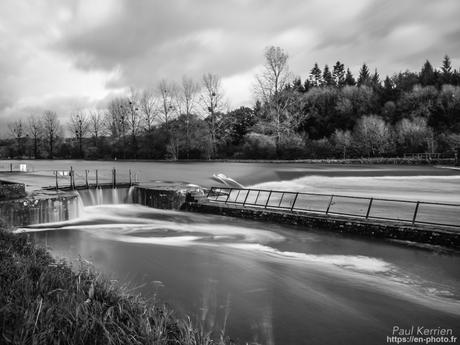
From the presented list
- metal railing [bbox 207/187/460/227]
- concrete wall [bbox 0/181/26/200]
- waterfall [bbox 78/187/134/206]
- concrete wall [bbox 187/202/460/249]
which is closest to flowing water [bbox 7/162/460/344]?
concrete wall [bbox 187/202/460/249]

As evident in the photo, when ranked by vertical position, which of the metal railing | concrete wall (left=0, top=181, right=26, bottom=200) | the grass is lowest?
the metal railing

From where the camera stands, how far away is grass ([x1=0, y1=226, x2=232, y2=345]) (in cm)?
345

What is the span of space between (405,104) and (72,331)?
62415 millimetres

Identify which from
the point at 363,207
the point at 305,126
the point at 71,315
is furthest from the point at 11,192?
the point at 305,126

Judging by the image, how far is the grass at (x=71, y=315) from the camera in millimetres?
3449

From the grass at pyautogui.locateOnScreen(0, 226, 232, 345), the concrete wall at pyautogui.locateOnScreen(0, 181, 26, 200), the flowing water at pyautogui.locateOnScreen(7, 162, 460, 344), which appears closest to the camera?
the grass at pyautogui.locateOnScreen(0, 226, 232, 345)

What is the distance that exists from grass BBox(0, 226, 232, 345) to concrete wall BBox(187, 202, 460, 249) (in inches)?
321

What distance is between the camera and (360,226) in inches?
477

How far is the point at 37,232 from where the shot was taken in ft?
44.8

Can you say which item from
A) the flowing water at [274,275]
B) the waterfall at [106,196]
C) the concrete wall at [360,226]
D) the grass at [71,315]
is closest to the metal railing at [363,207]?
the concrete wall at [360,226]

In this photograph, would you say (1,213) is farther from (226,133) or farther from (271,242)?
(226,133)

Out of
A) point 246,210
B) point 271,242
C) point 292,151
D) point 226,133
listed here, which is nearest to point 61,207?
point 246,210

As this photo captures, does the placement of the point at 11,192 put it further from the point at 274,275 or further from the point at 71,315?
the point at 71,315

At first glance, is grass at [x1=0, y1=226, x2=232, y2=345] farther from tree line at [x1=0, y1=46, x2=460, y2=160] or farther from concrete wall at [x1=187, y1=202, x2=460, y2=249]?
tree line at [x1=0, y1=46, x2=460, y2=160]
